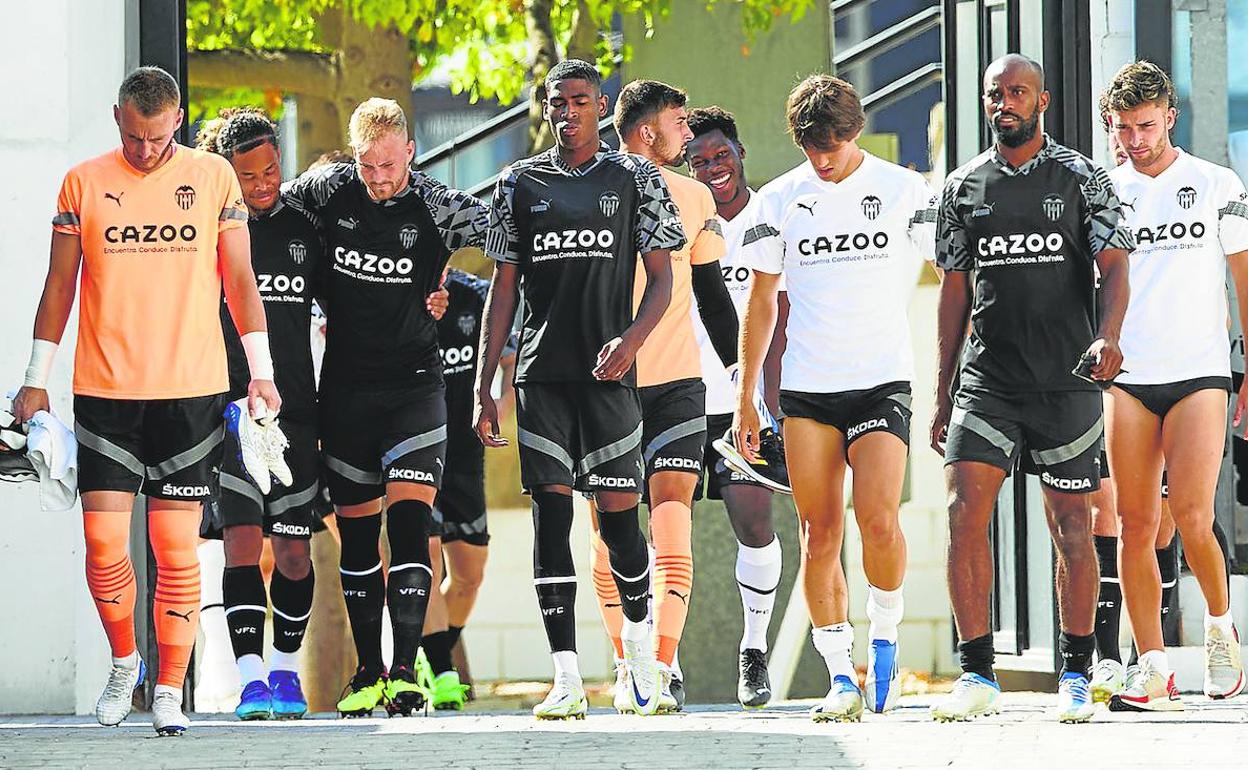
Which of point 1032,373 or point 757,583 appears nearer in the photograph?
point 1032,373

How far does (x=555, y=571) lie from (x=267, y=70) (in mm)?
6674

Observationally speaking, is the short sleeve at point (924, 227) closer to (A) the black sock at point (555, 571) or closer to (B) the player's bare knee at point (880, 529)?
(B) the player's bare knee at point (880, 529)

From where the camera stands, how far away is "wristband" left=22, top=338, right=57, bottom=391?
7586 mm

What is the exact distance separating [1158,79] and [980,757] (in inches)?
116

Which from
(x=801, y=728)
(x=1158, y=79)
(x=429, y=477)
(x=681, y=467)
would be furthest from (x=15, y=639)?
(x=1158, y=79)

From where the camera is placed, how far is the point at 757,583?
9.30 m

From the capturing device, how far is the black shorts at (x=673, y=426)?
8.73 metres

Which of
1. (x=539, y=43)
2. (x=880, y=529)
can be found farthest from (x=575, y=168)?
(x=539, y=43)

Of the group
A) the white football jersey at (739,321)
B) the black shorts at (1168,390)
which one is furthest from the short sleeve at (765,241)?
the black shorts at (1168,390)

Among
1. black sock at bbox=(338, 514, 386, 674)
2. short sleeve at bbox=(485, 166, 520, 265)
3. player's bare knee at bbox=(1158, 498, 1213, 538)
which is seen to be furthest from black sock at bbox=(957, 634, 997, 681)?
black sock at bbox=(338, 514, 386, 674)

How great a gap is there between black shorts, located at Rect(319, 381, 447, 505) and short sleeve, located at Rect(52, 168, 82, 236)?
130 cm

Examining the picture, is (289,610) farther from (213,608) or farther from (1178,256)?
(1178,256)

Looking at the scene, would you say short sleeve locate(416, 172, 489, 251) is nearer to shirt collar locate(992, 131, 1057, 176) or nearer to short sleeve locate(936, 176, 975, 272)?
short sleeve locate(936, 176, 975, 272)

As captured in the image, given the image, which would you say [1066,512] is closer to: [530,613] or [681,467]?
[681,467]
